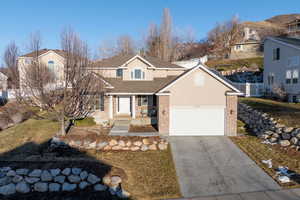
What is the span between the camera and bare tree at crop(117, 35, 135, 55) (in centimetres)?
4947

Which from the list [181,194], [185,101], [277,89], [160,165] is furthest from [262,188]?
[277,89]

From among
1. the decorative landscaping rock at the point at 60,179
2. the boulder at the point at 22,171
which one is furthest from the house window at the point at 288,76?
the boulder at the point at 22,171

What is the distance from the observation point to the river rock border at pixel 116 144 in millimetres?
12516

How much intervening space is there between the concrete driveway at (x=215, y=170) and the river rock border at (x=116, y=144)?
1.18 metres

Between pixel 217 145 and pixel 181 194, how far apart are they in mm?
6179

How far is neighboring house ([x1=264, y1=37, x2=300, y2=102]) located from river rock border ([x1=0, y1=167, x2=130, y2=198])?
2061 cm

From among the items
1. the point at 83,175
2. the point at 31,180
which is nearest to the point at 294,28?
the point at 83,175

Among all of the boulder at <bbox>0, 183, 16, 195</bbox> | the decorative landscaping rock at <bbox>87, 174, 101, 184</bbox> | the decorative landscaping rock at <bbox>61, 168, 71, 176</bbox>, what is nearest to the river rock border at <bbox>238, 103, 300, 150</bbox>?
the decorative landscaping rock at <bbox>87, 174, 101, 184</bbox>

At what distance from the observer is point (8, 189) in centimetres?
809

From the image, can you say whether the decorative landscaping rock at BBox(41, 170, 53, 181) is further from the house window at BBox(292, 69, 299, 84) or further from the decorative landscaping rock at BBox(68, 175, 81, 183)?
the house window at BBox(292, 69, 299, 84)

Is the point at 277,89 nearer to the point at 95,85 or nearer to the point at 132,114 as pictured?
the point at 132,114

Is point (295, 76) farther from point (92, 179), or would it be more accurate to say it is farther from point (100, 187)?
point (92, 179)

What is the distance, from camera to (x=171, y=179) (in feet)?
29.4

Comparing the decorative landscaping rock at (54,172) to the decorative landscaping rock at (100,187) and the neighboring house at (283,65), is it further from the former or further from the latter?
the neighboring house at (283,65)
